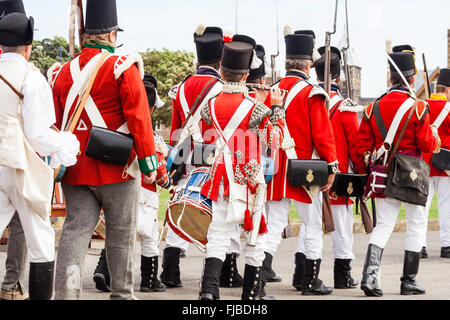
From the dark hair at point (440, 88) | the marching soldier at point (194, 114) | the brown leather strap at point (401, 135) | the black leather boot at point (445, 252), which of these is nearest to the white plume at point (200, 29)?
the marching soldier at point (194, 114)

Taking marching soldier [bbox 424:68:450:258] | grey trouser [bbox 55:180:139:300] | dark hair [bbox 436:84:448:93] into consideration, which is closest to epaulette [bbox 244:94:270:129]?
grey trouser [bbox 55:180:139:300]

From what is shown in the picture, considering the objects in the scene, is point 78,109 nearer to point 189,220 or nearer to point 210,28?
point 189,220

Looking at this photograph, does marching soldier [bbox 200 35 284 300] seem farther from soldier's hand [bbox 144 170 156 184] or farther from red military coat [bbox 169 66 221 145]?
red military coat [bbox 169 66 221 145]

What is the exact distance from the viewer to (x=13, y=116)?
5609 millimetres

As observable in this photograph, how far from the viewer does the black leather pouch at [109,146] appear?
5.86m

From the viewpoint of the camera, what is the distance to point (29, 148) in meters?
5.59

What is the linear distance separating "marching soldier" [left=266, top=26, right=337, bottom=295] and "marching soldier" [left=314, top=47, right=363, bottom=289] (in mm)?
450

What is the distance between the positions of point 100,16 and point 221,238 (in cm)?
188

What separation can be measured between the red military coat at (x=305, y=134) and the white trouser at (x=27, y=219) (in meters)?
2.58

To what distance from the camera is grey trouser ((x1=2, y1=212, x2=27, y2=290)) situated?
21.5 ft

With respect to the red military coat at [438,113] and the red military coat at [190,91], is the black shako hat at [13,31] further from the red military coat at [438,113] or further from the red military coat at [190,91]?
the red military coat at [438,113]

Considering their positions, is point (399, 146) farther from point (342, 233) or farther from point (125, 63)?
point (125, 63)
